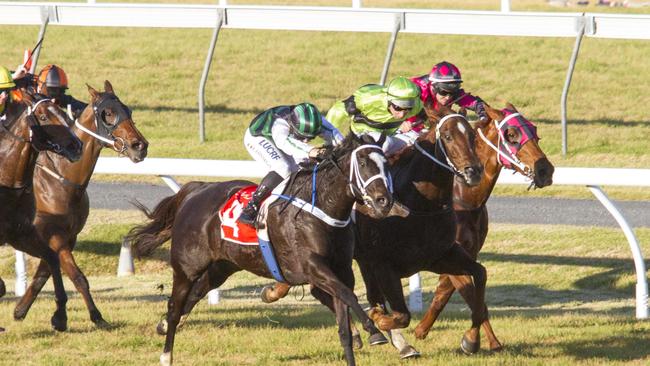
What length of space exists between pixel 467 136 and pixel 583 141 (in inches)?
410

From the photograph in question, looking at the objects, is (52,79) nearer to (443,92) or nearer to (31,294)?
(31,294)

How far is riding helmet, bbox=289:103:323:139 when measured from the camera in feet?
24.5

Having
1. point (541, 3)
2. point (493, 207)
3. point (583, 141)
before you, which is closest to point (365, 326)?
point (493, 207)

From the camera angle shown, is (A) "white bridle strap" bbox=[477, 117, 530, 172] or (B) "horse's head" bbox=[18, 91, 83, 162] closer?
(A) "white bridle strap" bbox=[477, 117, 530, 172]

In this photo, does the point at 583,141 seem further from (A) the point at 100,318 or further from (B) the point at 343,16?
(A) the point at 100,318

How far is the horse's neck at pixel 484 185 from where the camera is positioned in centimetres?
839

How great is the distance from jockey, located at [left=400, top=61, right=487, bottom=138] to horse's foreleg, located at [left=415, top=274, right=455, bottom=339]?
1105 millimetres

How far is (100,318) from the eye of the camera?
8.77m

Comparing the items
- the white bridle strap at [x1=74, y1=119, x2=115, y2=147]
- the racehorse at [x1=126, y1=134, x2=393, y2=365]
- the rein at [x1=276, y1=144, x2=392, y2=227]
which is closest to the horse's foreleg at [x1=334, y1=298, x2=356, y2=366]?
the racehorse at [x1=126, y1=134, x2=393, y2=365]

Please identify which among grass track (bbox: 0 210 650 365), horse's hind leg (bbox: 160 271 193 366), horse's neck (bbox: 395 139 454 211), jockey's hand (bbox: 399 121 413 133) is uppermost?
jockey's hand (bbox: 399 121 413 133)

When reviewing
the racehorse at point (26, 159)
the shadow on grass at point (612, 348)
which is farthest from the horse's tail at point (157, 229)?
the shadow on grass at point (612, 348)

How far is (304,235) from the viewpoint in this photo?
23.4ft

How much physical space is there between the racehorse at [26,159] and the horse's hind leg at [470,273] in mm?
2639

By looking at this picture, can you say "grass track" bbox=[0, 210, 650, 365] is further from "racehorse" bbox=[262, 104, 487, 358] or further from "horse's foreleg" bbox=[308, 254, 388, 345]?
"horse's foreleg" bbox=[308, 254, 388, 345]
